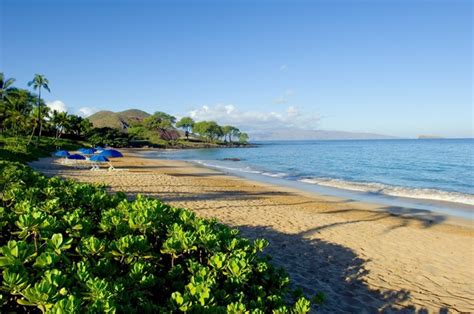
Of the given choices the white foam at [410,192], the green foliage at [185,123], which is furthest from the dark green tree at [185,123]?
the white foam at [410,192]

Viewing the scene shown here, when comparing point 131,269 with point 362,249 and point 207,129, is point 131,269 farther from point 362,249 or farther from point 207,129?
point 207,129

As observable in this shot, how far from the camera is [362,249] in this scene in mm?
8867

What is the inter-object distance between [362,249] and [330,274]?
2.34 m

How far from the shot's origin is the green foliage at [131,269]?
2236 millimetres

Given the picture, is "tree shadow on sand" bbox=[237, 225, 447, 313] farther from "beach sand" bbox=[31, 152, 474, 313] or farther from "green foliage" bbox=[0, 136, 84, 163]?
"green foliage" bbox=[0, 136, 84, 163]

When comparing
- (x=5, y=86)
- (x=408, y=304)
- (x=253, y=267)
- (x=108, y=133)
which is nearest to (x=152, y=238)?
(x=253, y=267)

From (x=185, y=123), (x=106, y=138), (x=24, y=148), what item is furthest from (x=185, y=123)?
(x=24, y=148)

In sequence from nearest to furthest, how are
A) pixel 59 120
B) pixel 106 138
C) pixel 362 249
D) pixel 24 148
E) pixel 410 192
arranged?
pixel 362 249 < pixel 410 192 < pixel 24 148 < pixel 59 120 < pixel 106 138

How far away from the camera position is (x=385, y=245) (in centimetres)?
948

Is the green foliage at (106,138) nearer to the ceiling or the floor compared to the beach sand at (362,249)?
nearer to the ceiling

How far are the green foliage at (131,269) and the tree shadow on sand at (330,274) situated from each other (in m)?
2.91

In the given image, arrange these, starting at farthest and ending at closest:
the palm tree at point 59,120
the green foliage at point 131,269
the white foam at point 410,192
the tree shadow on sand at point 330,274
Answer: the palm tree at point 59,120 → the white foam at point 410,192 → the tree shadow on sand at point 330,274 → the green foliage at point 131,269

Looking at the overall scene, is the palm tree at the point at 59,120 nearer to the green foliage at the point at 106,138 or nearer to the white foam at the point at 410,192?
the green foliage at the point at 106,138

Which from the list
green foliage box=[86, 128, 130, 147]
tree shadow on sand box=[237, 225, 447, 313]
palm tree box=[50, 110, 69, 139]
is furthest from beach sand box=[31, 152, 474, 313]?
green foliage box=[86, 128, 130, 147]
